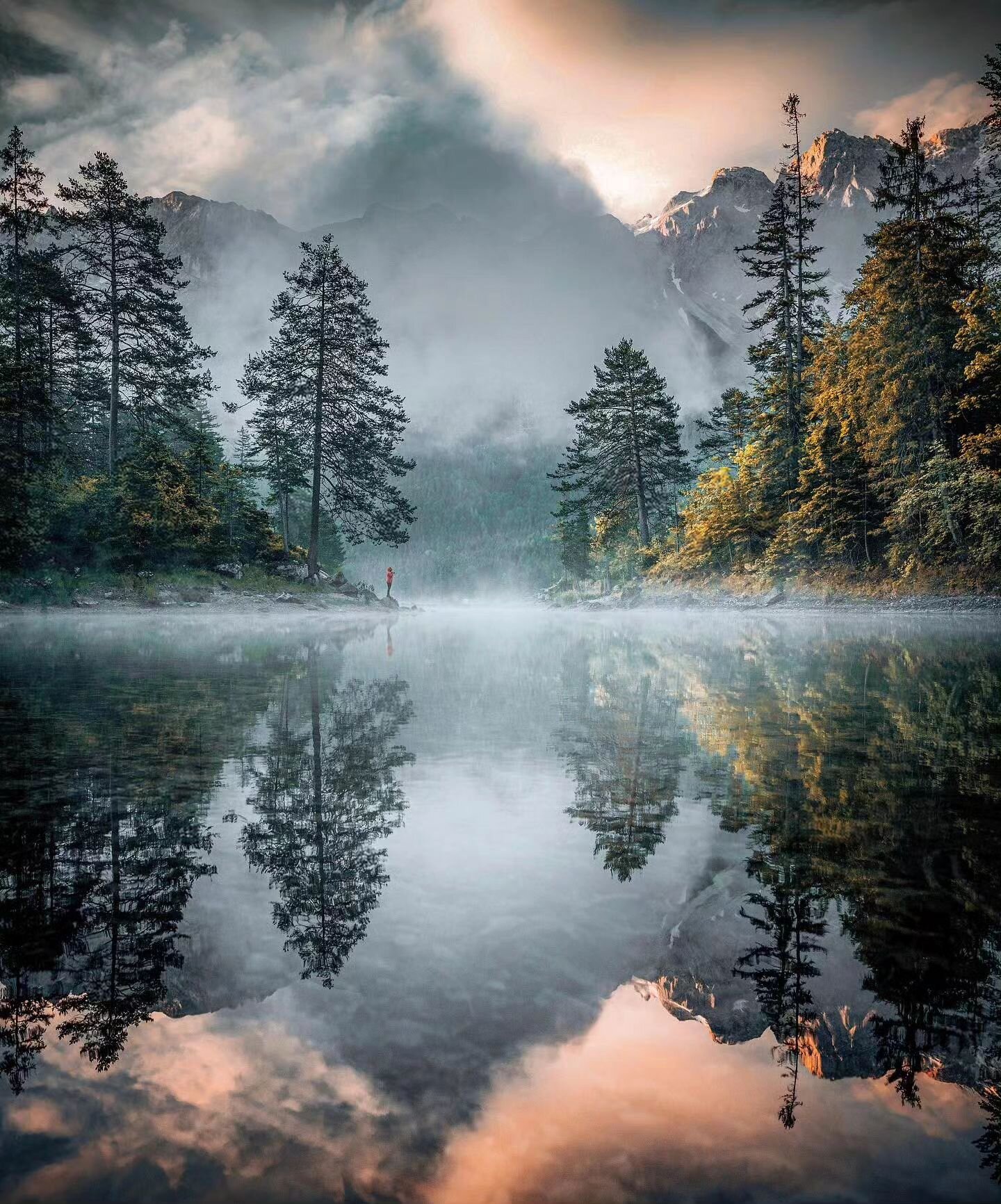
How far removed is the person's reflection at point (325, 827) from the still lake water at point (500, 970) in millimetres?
24

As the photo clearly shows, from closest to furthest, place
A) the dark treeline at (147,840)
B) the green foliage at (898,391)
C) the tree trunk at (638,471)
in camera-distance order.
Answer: the dark treeline at (147,840) < the green foliage at (898,391) < the tree trunk at (638,471)

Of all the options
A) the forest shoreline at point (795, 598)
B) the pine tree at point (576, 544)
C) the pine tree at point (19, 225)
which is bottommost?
the forest shoreline at point (795, 598)

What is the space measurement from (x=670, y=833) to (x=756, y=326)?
3888cm

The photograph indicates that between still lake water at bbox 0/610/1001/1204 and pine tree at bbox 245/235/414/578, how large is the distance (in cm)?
3445

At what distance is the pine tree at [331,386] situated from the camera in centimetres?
3853

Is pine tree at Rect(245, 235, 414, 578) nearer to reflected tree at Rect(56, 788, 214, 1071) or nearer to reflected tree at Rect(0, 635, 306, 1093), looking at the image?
reflected tree at Rect(0, 635, 306, 1093)

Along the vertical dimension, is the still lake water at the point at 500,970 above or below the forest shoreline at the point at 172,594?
below

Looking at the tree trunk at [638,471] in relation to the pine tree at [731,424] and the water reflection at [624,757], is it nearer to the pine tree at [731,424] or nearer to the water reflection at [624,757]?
the pine tree at [731,424]

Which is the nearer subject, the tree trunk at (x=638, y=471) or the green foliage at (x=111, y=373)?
the green foliage at (x=111, y=373)

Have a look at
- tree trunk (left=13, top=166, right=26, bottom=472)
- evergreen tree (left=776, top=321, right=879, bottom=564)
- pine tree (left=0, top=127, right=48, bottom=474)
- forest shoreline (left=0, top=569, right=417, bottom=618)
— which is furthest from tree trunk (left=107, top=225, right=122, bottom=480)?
evergreen tree (left=776, top=321, right=879, bottom=564)

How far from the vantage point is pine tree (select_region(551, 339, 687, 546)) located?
5022cm

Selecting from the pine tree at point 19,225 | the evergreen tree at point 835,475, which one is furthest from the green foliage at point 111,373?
the evergreen tree at point 835,475

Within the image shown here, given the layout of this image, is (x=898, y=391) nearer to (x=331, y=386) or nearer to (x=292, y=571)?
(x=331, y=386)

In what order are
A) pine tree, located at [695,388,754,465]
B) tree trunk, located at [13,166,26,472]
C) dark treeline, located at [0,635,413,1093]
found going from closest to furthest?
dark treeline, located at [0,635,413,1093] < tree trunk, located at [13,166,26,472] < pine tree, located at [695,388,754,465]
